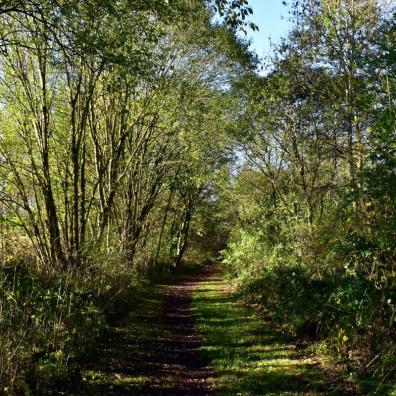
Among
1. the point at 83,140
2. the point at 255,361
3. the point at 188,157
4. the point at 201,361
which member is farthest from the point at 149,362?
the point at 188,157

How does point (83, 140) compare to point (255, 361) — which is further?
point (83, 140)

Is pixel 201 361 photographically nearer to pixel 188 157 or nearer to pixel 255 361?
A: pixel 255 361

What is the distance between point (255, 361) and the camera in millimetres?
8867

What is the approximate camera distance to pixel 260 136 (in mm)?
18688

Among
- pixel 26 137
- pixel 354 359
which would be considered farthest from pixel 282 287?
pixel 26 137

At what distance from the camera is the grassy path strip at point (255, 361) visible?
723 centimetres

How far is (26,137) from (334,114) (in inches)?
375

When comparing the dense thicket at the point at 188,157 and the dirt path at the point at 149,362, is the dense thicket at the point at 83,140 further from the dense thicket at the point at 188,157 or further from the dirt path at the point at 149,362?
the dirt path at the point at 149,362

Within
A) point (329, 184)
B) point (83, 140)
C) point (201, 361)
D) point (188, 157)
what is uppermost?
point (188, 157)

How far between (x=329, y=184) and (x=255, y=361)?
5.86 m

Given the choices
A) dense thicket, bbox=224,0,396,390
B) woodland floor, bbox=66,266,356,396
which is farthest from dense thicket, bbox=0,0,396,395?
woodland floor, bbox=66,266,356,396

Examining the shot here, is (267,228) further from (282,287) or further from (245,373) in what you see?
(245,373)

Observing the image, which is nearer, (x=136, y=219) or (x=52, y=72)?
(x=52, y=72)

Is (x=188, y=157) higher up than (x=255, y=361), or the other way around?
(x=188, y=157)
